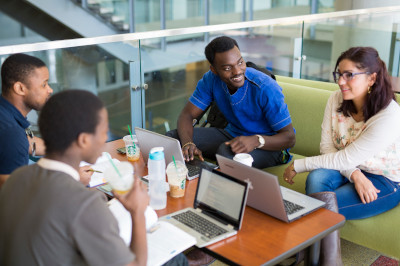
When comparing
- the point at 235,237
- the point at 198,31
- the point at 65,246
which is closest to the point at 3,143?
the point at 65,246

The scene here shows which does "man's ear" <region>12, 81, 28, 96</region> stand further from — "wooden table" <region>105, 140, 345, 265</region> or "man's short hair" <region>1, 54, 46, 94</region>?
"wooden table" <region>105, 140, 345, 265</region>

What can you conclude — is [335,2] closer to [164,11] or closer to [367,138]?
[164,11]

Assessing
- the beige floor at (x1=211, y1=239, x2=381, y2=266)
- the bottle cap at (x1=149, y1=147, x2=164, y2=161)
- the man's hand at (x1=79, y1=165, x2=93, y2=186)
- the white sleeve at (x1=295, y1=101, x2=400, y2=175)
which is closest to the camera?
the bottle cap at (x1=149, y1=147, x2=164, y2=161)

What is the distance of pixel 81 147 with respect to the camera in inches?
55.9

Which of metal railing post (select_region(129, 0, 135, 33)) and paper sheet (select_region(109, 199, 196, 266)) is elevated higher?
metal railing post (select_region(129, 0, 135, 33))

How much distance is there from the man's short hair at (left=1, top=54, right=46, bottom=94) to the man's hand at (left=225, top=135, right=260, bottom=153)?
1117mm

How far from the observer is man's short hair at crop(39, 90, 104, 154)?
4.51ft

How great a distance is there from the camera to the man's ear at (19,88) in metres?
2.20

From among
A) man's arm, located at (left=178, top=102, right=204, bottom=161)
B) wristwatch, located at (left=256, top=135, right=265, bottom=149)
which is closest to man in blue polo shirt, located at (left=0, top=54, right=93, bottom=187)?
man's arm, located at (left=178, top=102, right=204, bottom=161)

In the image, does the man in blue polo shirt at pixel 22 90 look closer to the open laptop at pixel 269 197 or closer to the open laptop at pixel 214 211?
the open laptop at pixel 214 211

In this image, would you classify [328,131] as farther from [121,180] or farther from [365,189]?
[121,180]

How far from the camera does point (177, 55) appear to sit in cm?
521

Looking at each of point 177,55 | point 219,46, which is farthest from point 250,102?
point 177,55

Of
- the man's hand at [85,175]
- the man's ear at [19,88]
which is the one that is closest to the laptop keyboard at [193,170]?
the man's hand at [85,175]
